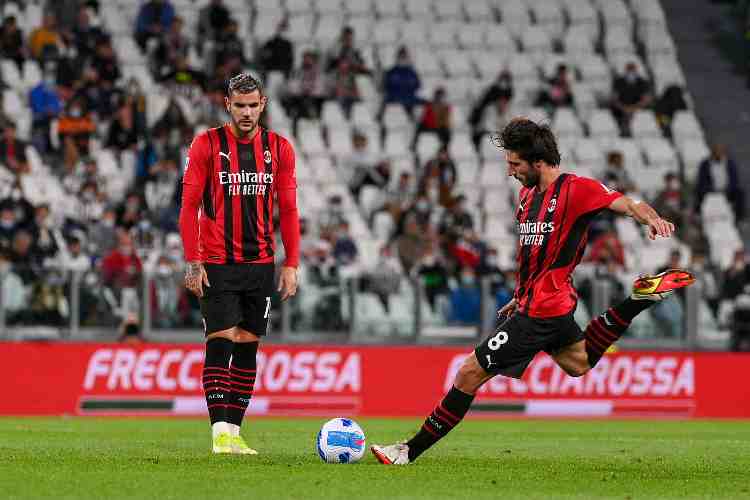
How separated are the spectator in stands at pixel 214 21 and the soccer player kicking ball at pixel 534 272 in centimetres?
1692

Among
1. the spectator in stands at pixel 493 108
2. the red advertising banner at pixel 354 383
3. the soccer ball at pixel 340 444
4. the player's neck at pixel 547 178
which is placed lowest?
the red advertising banner at pixel 354 383

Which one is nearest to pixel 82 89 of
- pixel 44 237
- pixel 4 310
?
pixel 44 237

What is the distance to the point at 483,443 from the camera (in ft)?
42.5

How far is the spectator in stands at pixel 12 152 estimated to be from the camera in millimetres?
22219

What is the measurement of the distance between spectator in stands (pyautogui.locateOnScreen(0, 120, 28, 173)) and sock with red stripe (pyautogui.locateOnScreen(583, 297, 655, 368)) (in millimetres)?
13648

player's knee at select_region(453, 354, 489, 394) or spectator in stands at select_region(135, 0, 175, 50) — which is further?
spectator in stands at select_region(135, 0, 175, 50)

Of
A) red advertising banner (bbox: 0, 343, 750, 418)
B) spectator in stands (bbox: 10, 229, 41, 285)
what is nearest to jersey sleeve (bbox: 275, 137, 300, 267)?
red advertising banner (bbox: 0, 343, 750, 418)

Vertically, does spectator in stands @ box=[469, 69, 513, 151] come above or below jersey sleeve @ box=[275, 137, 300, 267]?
above

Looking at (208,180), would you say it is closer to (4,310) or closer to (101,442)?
(101,442)

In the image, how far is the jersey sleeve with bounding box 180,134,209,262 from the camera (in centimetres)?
1025

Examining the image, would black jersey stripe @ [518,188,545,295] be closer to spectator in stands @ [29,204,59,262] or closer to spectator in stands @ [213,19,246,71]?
spectator in stands @ [29,204,59,262]

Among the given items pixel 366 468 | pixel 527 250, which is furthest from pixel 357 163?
pixel 366 468

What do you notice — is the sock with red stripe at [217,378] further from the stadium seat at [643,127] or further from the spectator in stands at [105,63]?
the stadium seat at [643,127]

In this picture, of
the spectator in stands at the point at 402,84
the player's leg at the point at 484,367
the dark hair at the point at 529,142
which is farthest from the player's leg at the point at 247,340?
the spectator in stands at the point at 402,84
